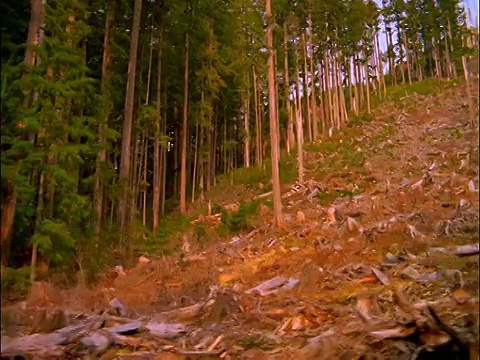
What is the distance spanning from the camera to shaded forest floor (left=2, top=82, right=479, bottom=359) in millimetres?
5609

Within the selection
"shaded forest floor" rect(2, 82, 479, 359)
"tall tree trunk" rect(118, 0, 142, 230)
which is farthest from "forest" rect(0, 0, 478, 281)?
"shaded forest floor" rect(2, 82, 479, 359)

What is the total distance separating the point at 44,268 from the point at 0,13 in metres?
7.77

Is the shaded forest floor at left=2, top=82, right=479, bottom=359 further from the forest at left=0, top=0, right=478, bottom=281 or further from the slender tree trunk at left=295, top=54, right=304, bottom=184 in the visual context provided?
the slender tree trunk at left=295, top=54, right=304, bottom=184

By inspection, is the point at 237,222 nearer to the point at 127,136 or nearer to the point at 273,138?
the point at 273,138

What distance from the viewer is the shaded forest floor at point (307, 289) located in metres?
5.61

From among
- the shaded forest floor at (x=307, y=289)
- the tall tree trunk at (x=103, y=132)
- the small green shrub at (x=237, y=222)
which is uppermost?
the tall tree trunk at (x=103, y=132)

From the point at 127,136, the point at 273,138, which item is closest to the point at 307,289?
the point at 273,138

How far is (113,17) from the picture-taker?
16.7m

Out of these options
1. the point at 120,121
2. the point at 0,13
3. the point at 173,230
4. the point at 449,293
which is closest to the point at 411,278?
the point at 449,293

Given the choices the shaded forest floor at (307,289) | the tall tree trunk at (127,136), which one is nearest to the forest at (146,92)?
the tall tree trunk at (127,136)

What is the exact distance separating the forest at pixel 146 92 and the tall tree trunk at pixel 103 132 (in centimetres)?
7

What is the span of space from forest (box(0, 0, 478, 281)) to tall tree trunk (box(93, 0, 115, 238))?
2.6 inches

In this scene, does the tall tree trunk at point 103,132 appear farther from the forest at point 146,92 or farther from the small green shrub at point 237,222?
the small green shrub at point 237,222

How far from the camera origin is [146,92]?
22.0 m
